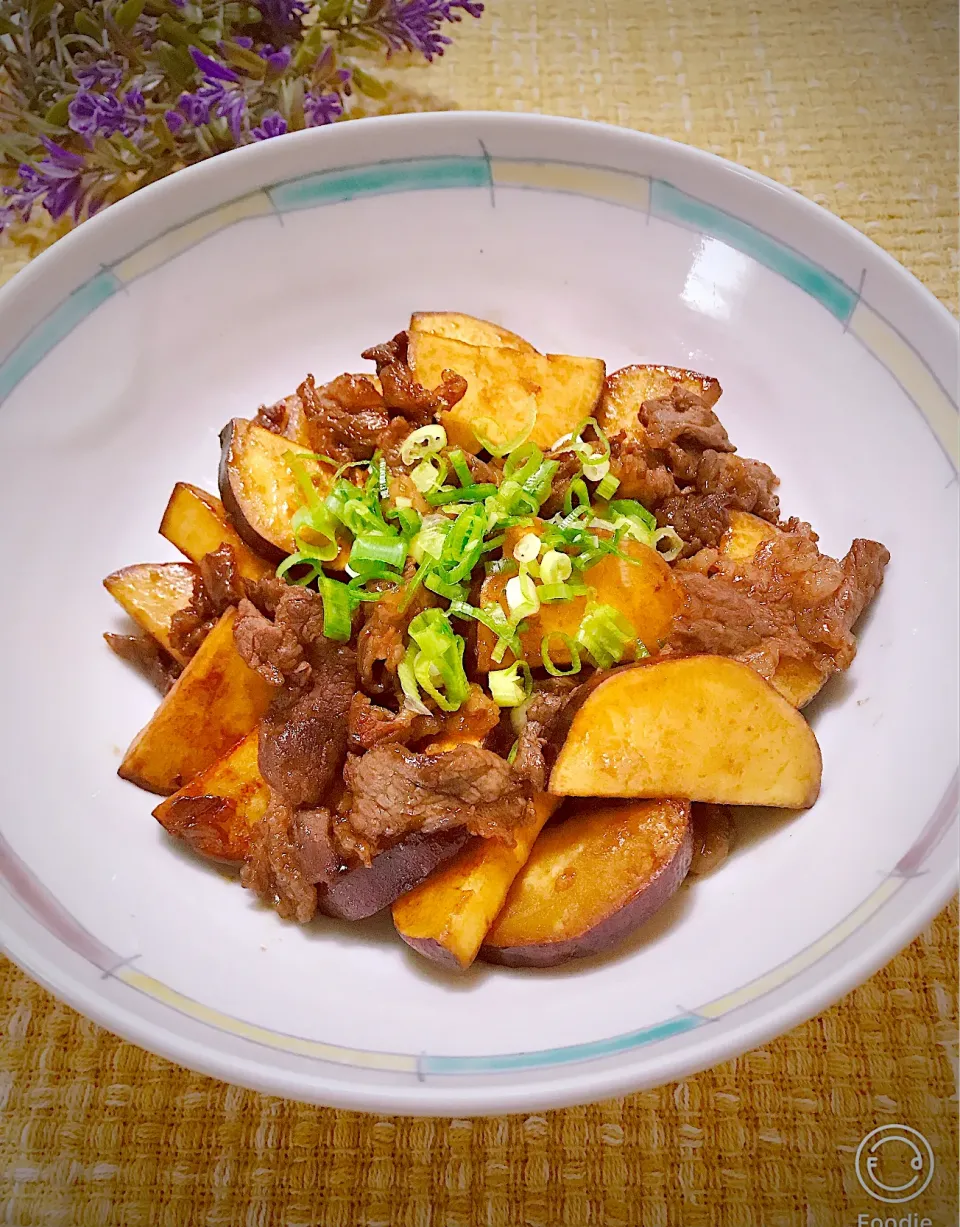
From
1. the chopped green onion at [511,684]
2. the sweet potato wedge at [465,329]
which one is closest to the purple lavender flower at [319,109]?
the sweet potato wedge at [465,329]

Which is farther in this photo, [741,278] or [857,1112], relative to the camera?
[741,278]

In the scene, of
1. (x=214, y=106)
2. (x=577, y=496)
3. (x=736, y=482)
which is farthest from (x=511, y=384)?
(x=214, y=106)

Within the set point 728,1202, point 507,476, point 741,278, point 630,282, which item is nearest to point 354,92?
point 630,282

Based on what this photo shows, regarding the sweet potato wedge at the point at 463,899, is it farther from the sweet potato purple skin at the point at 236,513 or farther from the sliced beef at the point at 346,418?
the sliced beef at the point at 346,418

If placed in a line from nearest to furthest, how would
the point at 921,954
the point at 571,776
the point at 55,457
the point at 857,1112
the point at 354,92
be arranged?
the point at 571,776, the point at 857,1112, the point at 921,954, the point at 55,457, the point at 354,92

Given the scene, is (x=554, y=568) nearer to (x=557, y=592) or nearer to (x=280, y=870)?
(x=557, y=592)

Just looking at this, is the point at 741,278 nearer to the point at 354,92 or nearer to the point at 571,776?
the point at 571,776
